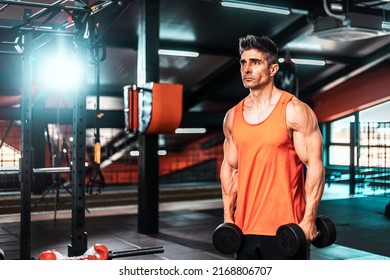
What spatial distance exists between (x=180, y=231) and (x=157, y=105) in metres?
1.35

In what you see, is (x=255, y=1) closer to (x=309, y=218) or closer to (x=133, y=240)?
(x=133, y=240)

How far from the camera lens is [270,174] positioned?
6.95ft

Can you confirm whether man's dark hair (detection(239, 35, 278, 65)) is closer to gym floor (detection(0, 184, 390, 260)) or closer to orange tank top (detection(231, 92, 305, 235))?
orange tank top (detection(231, 92, 305, 235))

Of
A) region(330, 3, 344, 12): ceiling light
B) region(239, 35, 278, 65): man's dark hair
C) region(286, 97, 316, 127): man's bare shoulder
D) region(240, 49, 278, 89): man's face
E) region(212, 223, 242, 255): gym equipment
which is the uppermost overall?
region(330, 3, 344, 12): ceiling light

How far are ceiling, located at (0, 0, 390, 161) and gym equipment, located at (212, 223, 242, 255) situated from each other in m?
3.52

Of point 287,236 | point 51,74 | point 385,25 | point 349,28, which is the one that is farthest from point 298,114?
point 51,74

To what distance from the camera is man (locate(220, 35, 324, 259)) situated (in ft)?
6.83

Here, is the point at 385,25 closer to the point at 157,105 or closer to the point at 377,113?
the point at 157,105

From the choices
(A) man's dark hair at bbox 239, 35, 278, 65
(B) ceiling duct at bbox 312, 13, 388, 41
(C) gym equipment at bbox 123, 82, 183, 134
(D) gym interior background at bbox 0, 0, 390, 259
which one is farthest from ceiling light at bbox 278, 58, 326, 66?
(A) man's dark hair at bbox 239, 35, 278, 65

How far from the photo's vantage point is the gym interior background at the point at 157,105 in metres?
3.89

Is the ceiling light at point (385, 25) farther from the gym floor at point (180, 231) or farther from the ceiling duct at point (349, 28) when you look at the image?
the gym floor at point (180, 231)

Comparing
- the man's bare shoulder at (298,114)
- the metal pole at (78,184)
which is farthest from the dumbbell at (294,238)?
the metal pole at (78,184)

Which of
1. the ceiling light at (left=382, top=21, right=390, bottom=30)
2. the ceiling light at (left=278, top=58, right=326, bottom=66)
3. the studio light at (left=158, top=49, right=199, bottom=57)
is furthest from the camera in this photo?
the ceiling light at (left=278, top=58, right=326, bottom=66)

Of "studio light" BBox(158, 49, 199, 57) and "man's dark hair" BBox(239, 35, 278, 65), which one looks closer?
"man's dark hair" BBox(239, 35, 278, 65)
